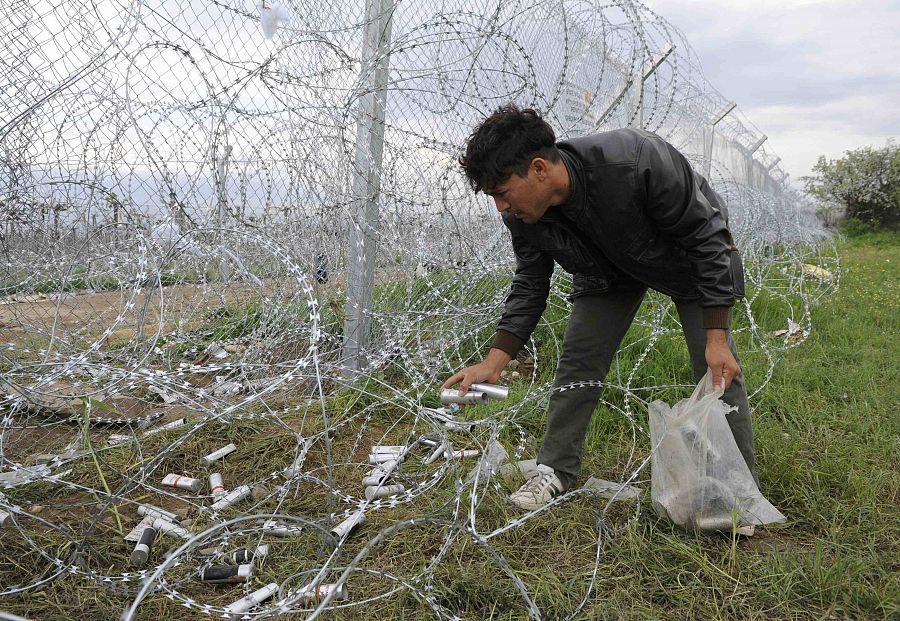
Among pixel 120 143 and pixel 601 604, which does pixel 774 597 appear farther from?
pixel 120 143

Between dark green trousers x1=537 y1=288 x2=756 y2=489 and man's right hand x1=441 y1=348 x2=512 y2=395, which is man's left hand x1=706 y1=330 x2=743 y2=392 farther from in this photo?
man's right hand x1=441 y1=348 x2=512 y2=395

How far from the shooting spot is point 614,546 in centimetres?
218

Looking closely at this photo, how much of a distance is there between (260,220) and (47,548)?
1858 mm

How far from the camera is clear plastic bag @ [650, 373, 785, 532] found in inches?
83.4

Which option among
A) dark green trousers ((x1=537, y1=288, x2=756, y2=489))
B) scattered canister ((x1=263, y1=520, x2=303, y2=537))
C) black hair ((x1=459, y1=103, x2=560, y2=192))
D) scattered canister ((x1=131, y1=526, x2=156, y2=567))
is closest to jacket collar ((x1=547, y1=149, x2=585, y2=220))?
black hair ((x1=459, y1=103, x2=560, y2=192))

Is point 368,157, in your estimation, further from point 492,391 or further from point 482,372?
point 492,391

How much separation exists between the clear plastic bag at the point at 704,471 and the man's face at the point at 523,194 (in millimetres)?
851

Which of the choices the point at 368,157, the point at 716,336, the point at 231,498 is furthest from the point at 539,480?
the point at 368,157

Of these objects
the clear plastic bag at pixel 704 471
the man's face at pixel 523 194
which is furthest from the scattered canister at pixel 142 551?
the clear plastic bag at pixel 704 471

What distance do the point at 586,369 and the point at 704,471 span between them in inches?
22.2

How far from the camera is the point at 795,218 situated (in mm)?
10984

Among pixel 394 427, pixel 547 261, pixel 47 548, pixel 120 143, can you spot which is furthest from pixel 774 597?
pixel 120 143

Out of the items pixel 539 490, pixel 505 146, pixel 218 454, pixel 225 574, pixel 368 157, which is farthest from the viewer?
pixel 368 157

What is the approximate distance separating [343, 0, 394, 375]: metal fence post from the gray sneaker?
1.29m
